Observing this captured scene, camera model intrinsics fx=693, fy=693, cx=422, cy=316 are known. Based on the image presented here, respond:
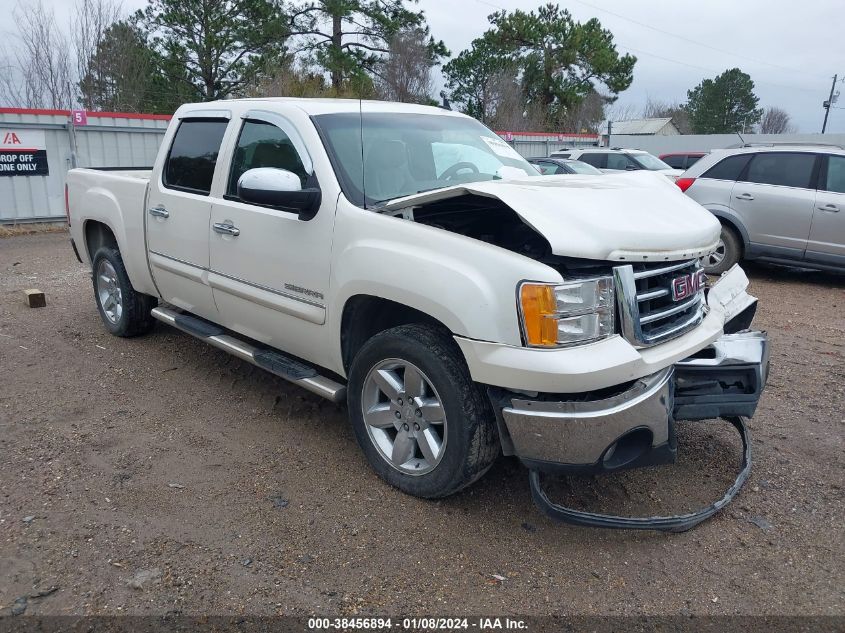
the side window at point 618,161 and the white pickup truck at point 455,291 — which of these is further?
the side window at point 618,161

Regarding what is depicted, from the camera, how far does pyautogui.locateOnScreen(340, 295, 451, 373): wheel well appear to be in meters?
3.51

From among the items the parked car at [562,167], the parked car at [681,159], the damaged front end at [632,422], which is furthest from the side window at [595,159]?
the damaged front end at [632,422]

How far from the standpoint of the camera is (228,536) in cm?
315

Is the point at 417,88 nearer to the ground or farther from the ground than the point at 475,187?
farther from the ground

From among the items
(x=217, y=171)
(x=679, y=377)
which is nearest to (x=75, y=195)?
(x=217, y=171)

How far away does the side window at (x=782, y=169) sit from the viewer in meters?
8.45

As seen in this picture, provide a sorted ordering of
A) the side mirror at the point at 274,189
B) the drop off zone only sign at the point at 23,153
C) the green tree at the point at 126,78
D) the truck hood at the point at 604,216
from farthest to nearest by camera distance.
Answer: the green tree at the point at 126,78 → the drop off zone only sign at the point at 23,153 → the side mirror at the point at 274,189 → the truck hood at the point at 604,216

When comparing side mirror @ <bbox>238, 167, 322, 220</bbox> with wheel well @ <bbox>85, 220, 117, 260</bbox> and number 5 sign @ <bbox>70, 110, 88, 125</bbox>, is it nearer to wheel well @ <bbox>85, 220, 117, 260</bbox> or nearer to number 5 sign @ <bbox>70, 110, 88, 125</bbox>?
wheel well @ <bbox>85, 220, 117, 260</bbox>

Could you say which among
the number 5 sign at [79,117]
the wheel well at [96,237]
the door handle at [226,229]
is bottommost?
the wheel well at [96,237]

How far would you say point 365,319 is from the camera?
3.60 meters

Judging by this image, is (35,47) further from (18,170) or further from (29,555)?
(29,555)

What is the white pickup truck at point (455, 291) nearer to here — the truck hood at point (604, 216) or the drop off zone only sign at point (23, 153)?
the truck hood at point (604, 216)

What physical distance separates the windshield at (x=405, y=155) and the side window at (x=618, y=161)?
12.8 meters

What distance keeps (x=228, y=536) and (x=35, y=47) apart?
2148 centimetres
